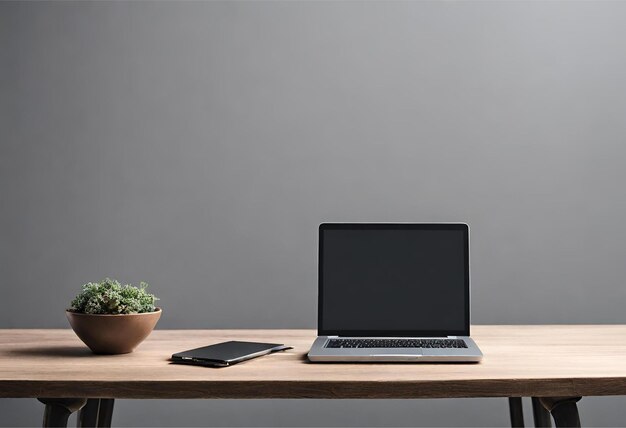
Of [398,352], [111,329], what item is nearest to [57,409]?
[111,329]

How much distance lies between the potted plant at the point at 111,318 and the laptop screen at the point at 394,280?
39 cm

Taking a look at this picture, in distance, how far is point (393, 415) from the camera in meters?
2.59

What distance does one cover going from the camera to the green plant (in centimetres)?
144

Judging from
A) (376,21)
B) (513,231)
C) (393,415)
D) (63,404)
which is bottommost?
(393,415)

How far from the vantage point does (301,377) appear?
1.25m

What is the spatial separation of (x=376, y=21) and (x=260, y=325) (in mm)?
1145

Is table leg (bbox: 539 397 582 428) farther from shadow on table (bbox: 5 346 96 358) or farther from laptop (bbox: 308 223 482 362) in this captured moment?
shadow on table (bbox: 5 346 96 358)

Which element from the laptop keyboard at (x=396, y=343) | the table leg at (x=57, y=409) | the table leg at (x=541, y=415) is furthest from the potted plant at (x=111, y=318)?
the table leg at (x=541, y=415)

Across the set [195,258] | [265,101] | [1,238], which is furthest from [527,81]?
[1,238]

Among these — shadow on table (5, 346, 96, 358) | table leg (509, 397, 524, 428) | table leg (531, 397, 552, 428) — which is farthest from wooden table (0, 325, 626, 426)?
table leg (509, 397, 524, 428)

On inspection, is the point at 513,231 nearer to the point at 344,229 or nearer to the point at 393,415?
the point at 393,415

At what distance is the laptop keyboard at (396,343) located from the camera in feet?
4.90

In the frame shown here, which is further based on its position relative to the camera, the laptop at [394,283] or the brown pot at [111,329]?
the laptop at [394,283]

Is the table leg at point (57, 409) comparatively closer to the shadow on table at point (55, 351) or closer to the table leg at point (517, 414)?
the shadow on table at point (55, 351)
